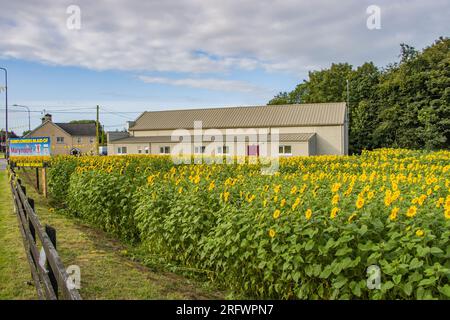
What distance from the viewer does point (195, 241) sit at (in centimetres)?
572

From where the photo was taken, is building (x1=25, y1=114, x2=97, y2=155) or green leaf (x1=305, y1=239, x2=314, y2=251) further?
building (x1=25, y1=114, x2=97, y2=155)

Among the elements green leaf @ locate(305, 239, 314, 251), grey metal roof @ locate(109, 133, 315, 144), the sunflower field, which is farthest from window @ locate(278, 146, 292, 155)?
green leaf @ locate(305, 239, 314, 251)

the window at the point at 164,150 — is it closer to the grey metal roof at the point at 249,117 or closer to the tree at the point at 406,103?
the grey metal roof at the point at 249,117

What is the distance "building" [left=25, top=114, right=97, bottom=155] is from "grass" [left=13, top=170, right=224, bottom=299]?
223ft

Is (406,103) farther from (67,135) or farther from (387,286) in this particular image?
(67,135)

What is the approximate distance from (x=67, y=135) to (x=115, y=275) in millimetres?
76175

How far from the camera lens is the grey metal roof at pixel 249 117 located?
43.8m

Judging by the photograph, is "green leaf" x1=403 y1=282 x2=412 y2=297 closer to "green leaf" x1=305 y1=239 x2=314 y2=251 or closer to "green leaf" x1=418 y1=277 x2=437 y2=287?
"green leaf" x1=418 y1=277 x2=437 y2=287

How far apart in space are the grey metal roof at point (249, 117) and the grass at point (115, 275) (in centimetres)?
3760

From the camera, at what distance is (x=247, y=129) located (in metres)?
46.5

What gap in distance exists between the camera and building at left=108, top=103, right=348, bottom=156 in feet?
138

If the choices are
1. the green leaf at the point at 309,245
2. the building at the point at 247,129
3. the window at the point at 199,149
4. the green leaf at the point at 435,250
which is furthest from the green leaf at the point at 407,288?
→ the window at the point at 199,149
